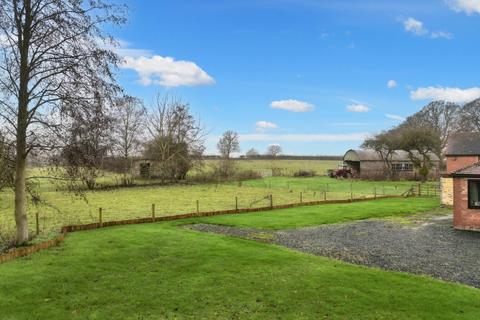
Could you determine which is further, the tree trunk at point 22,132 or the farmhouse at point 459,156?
the farmhouse at point 459,156

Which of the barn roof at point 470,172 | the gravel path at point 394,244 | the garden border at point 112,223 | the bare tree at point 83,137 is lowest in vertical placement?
the gravel path at point 394,244

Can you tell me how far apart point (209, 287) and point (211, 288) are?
9 cm

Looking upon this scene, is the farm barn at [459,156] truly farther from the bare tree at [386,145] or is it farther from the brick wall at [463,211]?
the bare tree at [386,145]

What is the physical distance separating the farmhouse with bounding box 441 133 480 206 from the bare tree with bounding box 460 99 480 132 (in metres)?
29.1

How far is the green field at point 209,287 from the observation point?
8.30 meters

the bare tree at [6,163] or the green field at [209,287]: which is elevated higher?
the bare tree at [6,163]

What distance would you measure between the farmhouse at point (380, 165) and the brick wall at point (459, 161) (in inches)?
Answer: 1039

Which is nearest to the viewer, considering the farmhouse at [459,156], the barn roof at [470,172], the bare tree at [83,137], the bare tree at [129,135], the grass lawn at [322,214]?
the bare tree at [83,137]

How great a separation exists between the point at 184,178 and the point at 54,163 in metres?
38.2

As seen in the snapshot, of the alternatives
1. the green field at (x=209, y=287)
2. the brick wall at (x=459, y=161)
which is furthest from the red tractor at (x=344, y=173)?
the green field at (x=209, y=287)

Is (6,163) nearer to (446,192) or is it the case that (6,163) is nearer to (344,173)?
(446,192)

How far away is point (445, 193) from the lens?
27938mm

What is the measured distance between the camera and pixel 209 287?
9.78 metres

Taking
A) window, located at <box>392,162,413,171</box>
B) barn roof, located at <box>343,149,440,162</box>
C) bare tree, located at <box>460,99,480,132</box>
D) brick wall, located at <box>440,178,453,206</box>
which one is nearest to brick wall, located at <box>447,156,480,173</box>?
brick wall, located at <box>440,178,453,206</box>
